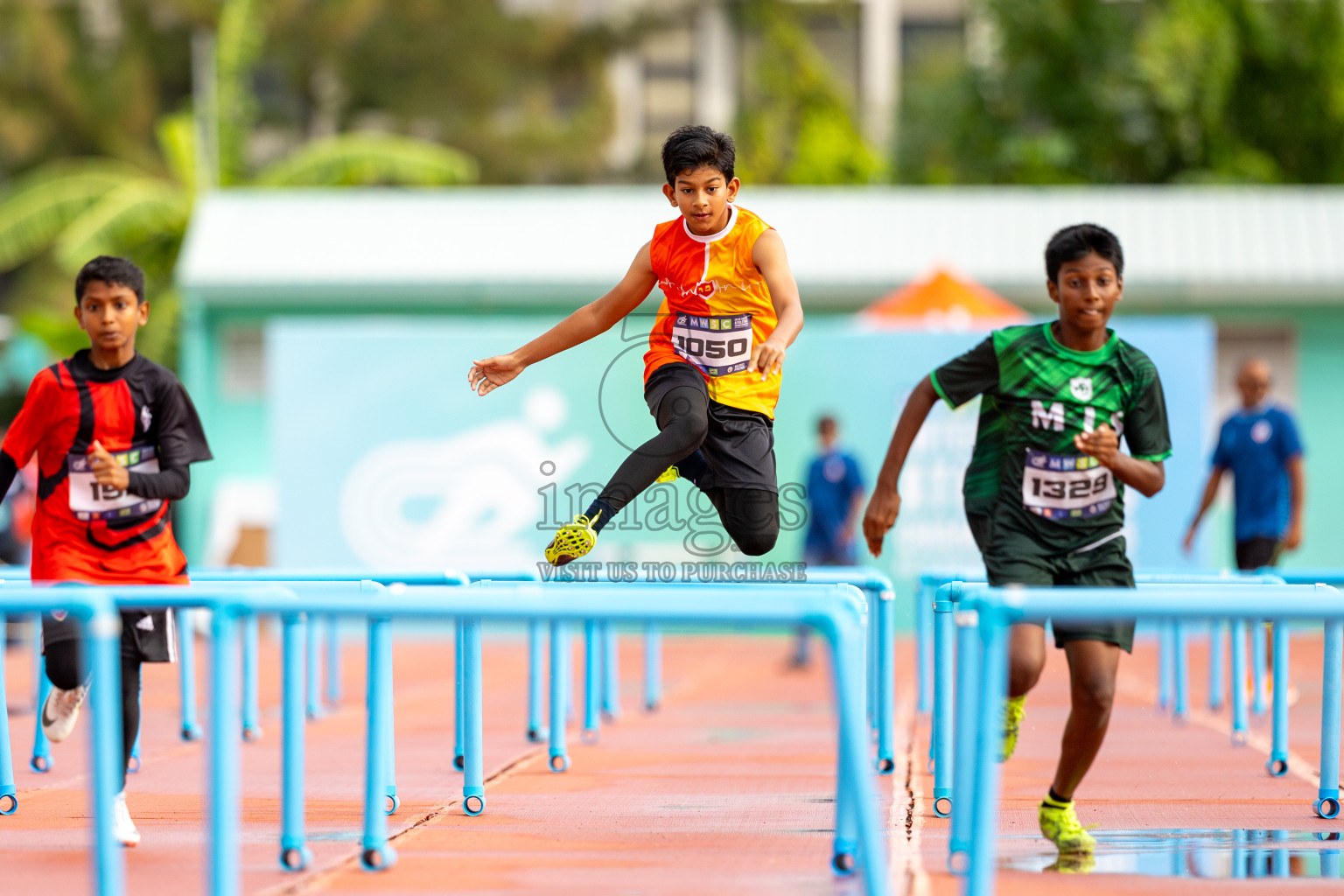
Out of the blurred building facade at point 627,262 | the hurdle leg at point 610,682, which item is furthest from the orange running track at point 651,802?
the blurred building facade at point 627,262

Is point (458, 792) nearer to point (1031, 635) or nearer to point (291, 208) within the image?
point (1031, 635)

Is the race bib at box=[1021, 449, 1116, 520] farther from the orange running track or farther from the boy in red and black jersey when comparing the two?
the boy in red and black jersey

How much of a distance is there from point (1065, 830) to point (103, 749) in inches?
107

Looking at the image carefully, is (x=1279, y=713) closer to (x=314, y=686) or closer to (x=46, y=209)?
(x=314, y=686)

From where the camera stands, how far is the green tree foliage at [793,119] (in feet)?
102

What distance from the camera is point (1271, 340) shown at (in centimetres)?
1652

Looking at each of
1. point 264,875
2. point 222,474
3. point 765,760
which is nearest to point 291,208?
point 222,474

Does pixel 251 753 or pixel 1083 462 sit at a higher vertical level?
pixel 1083 462

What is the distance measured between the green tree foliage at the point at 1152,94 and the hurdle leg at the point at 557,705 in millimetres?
21578

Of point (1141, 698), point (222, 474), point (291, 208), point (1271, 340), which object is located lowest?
point (1141, 698)

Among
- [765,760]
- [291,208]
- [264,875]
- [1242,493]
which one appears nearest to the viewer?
[264,875]

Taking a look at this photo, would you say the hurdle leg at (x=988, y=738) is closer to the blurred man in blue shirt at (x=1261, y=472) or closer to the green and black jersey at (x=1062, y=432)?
the green and black jersey at (x=1062, y=432)

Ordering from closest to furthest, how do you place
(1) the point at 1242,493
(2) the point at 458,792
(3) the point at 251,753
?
(2) the point at 458,792
(3) the point at 251,753
(1) the point at 1242,493

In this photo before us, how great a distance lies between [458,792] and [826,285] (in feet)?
35.3
